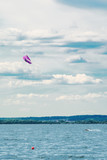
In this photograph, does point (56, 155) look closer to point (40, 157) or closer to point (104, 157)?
point (40, 157)

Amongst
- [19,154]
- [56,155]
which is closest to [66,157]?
[56,155]

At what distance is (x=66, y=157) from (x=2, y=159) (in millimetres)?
15646

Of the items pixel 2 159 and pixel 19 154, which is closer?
pixel 2 159

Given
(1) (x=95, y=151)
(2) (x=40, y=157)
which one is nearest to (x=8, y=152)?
(2) (x=40, y=157)

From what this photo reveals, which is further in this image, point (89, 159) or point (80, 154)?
point (80, 154)

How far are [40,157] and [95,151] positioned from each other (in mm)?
21764

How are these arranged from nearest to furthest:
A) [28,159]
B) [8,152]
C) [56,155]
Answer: [28,159]
[56,155]
[8,152]

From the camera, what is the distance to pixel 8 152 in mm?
111312

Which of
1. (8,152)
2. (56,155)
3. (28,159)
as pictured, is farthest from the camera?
(8,152)

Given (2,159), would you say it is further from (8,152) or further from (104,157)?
(104,157)

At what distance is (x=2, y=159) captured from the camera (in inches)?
3807

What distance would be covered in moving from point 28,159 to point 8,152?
642 inches

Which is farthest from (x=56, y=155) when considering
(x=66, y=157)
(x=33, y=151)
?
(x=33, y=151)

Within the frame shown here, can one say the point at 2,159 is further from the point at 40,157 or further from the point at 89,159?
the point at 89,159
